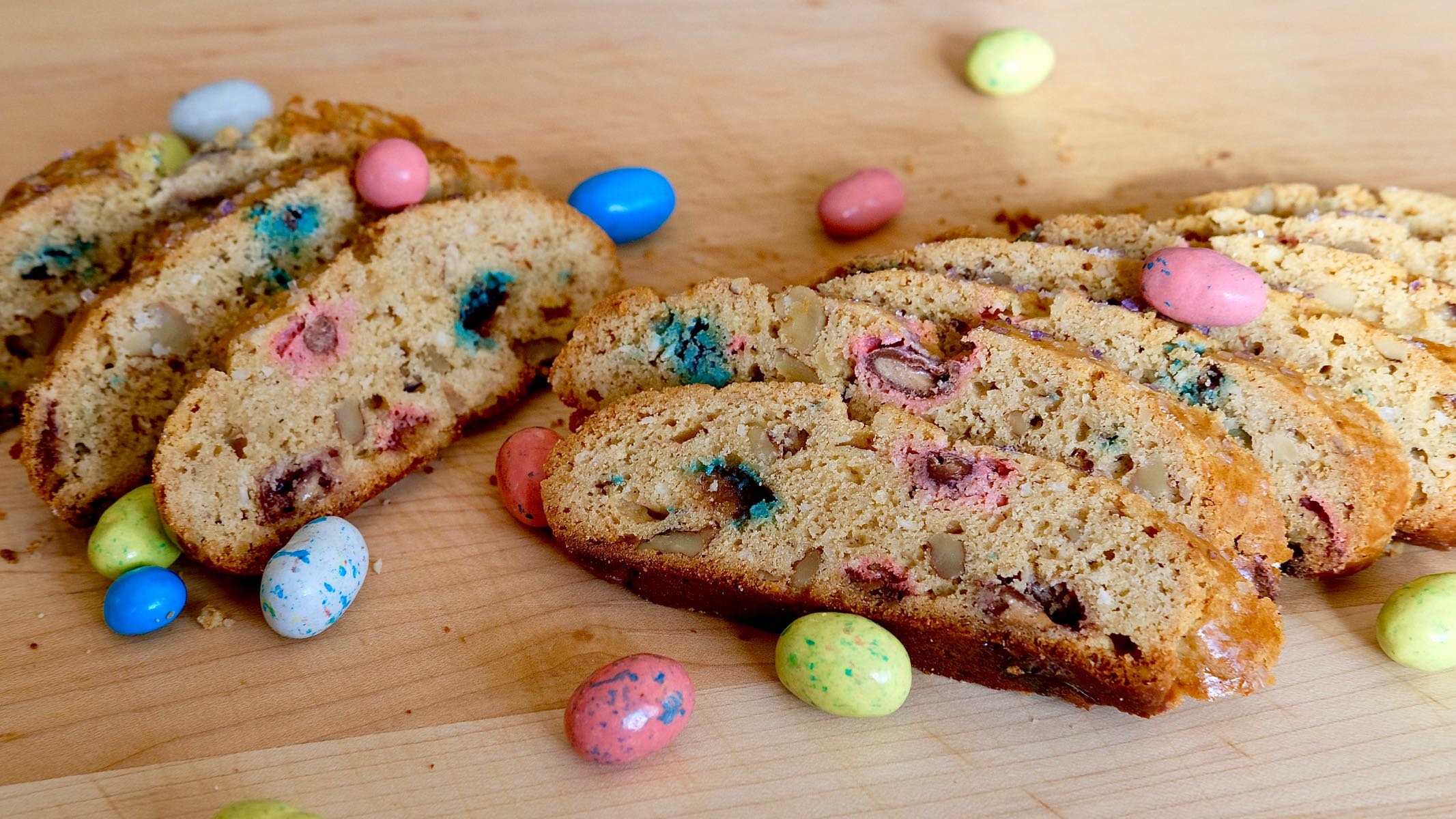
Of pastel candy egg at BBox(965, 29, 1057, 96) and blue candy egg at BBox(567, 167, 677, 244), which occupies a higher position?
pastel candy egg at BBox(965, 29, 1057, 96)

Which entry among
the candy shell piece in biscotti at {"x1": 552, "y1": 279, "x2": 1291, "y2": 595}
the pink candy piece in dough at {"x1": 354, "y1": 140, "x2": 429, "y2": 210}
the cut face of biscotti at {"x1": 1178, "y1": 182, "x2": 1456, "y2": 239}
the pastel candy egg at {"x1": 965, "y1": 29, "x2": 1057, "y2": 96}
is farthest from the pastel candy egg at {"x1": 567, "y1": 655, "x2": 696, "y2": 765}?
the pastel candy egg at {"x1": 965, "y1": 29, "x2": 1057, "y2": 96}

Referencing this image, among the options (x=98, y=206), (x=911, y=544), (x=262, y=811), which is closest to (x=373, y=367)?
(x=98, y=206)

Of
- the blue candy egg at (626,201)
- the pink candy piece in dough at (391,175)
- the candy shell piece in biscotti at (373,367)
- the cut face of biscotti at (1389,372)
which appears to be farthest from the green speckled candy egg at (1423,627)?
the pink candy piece in dough at (391,175)

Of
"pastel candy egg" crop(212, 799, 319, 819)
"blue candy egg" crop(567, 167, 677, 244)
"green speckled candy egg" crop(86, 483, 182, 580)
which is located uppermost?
"blue candy egg" crop(567, 167, 677, 244)

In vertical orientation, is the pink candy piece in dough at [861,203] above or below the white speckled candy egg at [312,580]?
above

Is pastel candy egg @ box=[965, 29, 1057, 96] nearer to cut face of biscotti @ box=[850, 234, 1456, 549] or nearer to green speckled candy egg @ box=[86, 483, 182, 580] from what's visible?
cut face of biscotti @ box=[850, 234, 1456, 549]

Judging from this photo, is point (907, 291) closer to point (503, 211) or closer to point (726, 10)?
point (503, 211)

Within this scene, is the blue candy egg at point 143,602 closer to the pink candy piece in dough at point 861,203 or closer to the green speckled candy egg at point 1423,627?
the pink candy piece in dough at point 861,203

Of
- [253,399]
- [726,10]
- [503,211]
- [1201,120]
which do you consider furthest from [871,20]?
[253,399]
